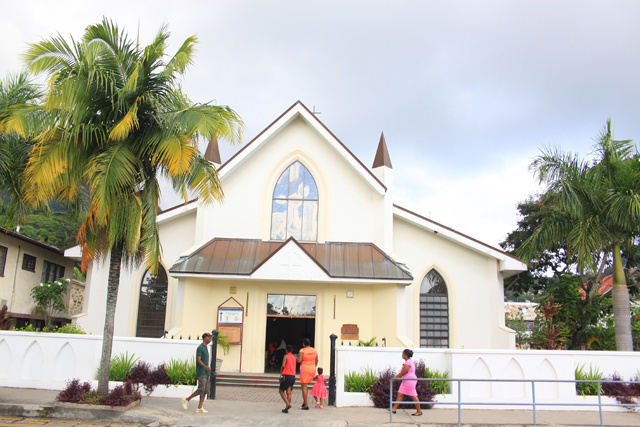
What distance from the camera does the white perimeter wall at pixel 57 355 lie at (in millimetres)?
11961

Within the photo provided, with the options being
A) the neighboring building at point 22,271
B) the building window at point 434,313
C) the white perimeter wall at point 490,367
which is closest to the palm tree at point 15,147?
the neighboring building at point 22,271

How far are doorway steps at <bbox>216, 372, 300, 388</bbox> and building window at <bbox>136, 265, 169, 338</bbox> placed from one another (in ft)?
10.9

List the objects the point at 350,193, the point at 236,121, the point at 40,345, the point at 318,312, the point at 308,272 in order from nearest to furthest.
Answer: the point at 236,121 → the point at 40,345 → the point at 308,272 → the point at 318,312 → the point at 350,193

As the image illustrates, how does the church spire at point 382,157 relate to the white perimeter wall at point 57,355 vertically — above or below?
above

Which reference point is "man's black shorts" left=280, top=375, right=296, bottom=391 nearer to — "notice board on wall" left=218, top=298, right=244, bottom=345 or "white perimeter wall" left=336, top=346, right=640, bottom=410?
"white perimeter wall" left=336, top=346, right=640, bottom=410

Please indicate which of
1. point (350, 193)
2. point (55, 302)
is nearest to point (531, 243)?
point (350, 193)

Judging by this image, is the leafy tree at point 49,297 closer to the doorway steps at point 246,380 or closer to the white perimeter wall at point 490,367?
the doorway steps at point 246,380

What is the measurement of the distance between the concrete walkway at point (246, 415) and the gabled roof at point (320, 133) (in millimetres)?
7789

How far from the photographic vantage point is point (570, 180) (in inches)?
566

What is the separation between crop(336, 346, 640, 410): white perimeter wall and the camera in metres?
12.0

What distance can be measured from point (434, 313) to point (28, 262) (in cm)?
1535

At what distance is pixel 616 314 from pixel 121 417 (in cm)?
1233

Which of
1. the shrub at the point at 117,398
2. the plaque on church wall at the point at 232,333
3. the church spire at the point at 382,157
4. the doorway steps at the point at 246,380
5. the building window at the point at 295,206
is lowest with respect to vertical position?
the doorway steps at the point at 246,380

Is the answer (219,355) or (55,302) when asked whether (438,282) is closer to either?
(219,355)
